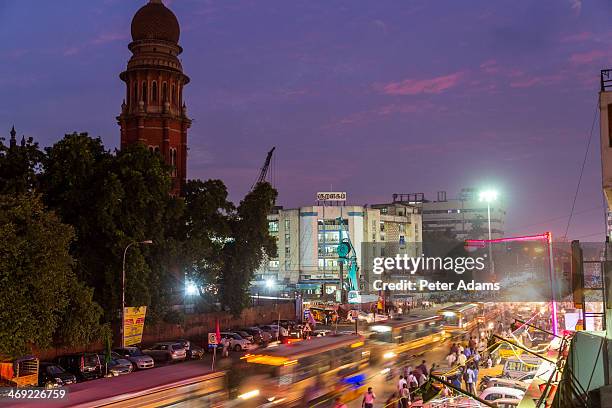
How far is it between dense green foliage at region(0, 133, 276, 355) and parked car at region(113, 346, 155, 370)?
2626 mm

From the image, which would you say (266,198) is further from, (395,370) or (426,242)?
(426,242)

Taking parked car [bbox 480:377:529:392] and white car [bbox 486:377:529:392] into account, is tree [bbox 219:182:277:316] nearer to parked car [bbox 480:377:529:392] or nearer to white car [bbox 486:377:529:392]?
parked car [bbox 480:377:529:392]

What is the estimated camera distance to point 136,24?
6275 cm

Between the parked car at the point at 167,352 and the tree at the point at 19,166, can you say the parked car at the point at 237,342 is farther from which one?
the tree at the point at 19,166

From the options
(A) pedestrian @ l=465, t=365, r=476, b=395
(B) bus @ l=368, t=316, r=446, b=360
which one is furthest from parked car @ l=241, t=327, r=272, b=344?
(A) pedestrian @ l=465, t=365, r=476, b=395

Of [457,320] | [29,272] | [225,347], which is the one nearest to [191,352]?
[225,347]

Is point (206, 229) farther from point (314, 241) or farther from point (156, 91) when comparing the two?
point (314, 241)

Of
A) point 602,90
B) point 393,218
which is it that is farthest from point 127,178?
point 393,218

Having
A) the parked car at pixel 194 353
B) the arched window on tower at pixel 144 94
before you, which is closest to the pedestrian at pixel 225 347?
the parked car at pixel 194 353

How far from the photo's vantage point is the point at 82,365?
104 feet

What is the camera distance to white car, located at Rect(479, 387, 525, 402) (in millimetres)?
22812

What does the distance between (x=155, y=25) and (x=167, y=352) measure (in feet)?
122

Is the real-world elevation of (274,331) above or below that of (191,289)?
below

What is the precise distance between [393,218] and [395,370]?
3684 inches
